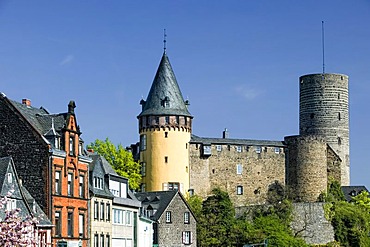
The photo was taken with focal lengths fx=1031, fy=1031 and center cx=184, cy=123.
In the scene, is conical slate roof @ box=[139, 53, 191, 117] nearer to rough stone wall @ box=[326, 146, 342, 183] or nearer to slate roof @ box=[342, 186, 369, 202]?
rough stone wall @ box=[326, 146, 342, 183]

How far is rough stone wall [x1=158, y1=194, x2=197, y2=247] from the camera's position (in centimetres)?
7788

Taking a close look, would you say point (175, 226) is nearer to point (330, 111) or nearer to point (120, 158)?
point (120, 158)

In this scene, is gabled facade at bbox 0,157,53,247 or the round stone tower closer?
gabled facade at bbox 0,157,53,247

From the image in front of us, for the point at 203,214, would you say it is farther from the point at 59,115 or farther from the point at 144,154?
the point at 59,115

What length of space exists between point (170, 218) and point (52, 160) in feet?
78.3

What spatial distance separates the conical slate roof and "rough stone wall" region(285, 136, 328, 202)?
14.2 m

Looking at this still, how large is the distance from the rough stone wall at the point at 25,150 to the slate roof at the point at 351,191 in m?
55.8

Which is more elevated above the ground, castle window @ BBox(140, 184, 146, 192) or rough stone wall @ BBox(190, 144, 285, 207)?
rough stone wall @ BBox(190, 144, 285, 207)

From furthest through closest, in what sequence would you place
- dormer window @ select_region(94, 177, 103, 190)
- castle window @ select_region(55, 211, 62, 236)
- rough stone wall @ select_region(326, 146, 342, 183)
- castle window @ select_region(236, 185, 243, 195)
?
rough stone wall @ select_region(326, 146, 342, 183), castle window @ select_region(236, 185, 243, 195), dormer window @ select_region(94, 177, 103, 190), castle window @ select_region(55, 211, 62, 236)

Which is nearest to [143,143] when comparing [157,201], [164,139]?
[164,139]

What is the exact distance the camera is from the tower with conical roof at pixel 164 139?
316ft

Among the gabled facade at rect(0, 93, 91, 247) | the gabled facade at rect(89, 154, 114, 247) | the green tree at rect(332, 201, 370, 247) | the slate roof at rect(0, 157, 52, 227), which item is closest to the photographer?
the slate roof at rect(0, 157, 52, 227)

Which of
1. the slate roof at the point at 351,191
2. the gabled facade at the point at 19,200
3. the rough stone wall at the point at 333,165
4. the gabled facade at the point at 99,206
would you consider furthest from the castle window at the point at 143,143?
the gabled facade at the point at 19,200

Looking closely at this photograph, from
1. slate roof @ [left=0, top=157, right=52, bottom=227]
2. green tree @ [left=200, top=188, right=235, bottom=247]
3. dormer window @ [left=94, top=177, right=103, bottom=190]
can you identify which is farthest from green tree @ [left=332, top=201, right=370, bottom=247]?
slate roof @ [left=0, top=157, right=52, bottom=227]
